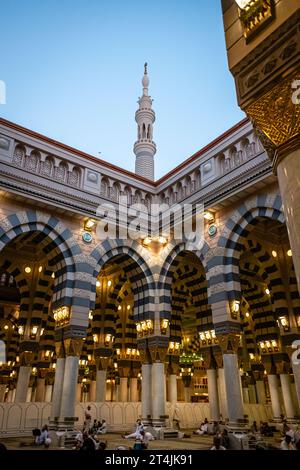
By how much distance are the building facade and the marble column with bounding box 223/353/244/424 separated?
3cm

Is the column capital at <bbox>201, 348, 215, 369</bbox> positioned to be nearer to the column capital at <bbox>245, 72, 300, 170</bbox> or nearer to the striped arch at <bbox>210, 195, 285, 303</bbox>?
the striped arch at <bbox>210, 195, 285, 303</bbox>

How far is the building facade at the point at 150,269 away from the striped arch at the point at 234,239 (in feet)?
0.12

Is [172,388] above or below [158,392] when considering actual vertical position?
above

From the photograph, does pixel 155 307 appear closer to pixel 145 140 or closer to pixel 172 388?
pixel 172 388

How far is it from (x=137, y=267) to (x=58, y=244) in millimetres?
3451

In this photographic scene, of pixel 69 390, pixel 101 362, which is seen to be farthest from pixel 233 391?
pixel 101 362

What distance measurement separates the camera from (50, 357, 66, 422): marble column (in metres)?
10.7

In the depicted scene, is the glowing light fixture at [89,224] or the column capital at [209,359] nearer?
the glowing light fixture at [89,224]

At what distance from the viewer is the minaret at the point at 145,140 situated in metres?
27.8

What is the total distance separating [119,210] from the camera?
537 inches

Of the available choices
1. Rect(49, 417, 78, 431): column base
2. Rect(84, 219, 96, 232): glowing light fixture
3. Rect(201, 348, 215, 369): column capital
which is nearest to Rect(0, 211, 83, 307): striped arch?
Rect(84, 219, 96, 232): glowing light fixture

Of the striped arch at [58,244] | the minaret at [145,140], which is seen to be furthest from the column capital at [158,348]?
the minaret at [145,140]

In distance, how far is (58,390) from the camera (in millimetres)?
10984

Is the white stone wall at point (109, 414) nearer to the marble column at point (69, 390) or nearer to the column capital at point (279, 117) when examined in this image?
the marble column at point (69, 390)
